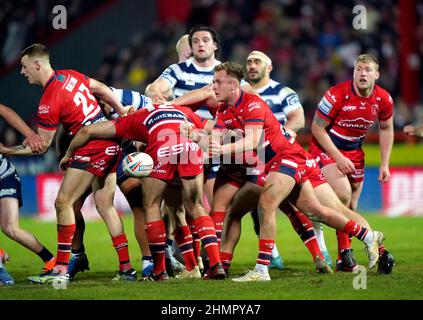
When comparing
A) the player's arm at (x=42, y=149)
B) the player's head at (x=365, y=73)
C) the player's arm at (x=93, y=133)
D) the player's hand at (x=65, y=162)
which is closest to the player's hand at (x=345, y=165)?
the player's head at (x=365, y=73)

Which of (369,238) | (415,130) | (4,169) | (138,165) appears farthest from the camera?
(415,130)

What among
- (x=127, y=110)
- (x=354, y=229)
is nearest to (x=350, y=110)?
(x=354, y=229)

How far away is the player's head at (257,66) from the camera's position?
11.4 m

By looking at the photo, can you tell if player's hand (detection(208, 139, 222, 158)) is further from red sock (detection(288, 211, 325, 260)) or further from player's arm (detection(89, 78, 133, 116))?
red sock (detection(288, 211, 325, 260))

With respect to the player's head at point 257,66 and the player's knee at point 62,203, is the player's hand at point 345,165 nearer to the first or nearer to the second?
the player's head at point 257,66

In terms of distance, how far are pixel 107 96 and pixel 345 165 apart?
2.79 metres

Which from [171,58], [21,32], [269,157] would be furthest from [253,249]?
[21,32]

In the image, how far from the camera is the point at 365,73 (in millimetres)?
10680

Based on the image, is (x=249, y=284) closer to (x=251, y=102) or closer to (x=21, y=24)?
(x=251, y=102)

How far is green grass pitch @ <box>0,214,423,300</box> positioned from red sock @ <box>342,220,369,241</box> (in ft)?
1.44

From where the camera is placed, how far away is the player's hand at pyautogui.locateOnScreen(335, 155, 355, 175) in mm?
10773

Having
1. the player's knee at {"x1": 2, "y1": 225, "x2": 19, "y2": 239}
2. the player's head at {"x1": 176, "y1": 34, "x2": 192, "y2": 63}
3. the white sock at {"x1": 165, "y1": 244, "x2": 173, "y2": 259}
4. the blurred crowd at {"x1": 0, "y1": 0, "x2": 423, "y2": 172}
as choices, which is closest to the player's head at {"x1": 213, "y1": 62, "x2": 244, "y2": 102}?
the player's head at {"x1": 176, "y1": 34, "x2": 192, "y2": 63}

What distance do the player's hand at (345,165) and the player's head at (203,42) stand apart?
199 centimetres
